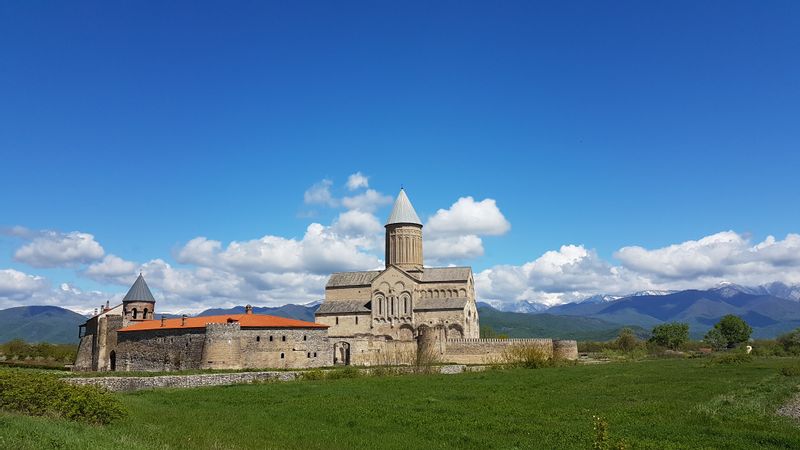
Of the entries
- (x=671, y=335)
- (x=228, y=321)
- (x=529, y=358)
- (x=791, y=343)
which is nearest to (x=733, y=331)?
(x=671, y=335)

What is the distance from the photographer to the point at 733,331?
261 feet

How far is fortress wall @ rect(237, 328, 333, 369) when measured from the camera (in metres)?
45.7

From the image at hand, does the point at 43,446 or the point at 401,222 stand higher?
the point at 401,222

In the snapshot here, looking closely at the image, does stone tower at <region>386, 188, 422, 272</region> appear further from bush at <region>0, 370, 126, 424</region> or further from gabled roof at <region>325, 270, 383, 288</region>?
bush at <region>0, 370, 126, 424</region>

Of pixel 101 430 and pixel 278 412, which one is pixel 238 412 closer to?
pixel 278 412

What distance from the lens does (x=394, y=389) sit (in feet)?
97.5

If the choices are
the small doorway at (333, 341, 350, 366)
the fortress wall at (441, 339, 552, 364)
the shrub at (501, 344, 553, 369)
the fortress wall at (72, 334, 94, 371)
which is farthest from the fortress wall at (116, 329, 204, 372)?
the shrub at (501, 344, 553, 369)

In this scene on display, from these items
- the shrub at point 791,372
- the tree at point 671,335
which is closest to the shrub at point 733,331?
the tree at point 671,335

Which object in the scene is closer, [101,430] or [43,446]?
[43,446]

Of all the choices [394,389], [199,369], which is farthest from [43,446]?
[199,369]

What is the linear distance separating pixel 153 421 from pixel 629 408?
14957 millimetres

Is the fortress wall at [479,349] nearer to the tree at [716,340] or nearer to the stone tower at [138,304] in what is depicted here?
the stone tower at [138,304]

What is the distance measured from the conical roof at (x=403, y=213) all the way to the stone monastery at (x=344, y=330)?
0.37 ft

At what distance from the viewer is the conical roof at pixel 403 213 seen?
6244cm
